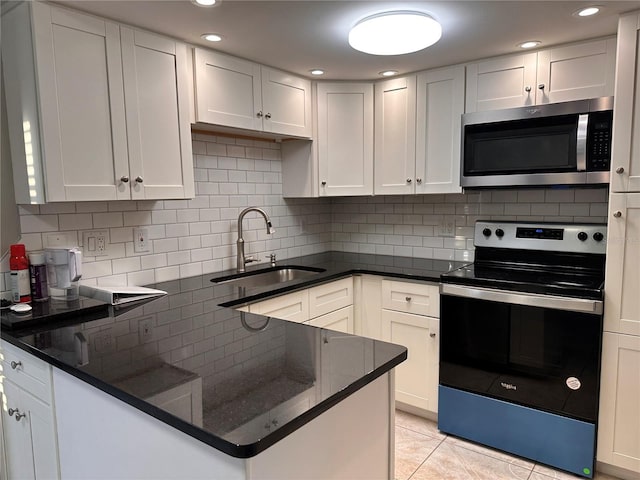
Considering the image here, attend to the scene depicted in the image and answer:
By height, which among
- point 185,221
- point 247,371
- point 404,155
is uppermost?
point 404,155

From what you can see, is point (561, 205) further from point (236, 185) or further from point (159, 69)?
point (159, 69)

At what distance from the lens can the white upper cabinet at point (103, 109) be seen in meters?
1.75

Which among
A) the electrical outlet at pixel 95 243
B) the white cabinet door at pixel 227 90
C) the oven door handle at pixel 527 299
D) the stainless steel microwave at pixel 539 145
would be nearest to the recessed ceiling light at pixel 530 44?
the stainless steel microwave at pixel 539 145

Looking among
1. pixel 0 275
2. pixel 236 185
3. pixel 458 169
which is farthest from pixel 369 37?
pixel 0 275

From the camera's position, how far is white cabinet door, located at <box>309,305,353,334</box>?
262 centimetres

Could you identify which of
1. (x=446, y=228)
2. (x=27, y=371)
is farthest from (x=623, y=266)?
(x=27, y=371)

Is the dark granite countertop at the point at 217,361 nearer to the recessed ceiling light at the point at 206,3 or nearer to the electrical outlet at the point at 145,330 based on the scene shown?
the electrical outlet at the point at 145,330

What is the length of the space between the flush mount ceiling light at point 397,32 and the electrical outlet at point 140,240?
4.85ft

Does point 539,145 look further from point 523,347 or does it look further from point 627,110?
point 523,347

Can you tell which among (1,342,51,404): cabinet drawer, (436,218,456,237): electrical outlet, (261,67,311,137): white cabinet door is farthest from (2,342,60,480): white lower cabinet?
(436,218,456,237): electrical outlet

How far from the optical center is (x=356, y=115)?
3.02 metres

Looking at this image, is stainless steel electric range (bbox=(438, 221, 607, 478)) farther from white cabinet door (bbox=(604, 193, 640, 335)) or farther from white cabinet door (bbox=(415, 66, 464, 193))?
white cabinet door (bbox=(415, 66, 464, 193))

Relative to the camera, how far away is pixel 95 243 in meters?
2.18

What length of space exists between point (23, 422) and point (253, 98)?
6.29 feet
